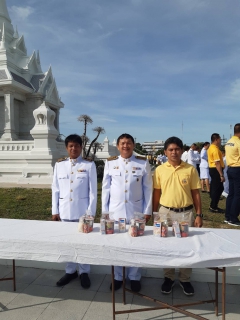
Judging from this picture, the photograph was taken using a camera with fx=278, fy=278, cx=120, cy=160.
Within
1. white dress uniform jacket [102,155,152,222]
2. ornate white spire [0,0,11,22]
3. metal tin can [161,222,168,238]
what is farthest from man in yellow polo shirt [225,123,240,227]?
ornate white spire [0,0,11,22]

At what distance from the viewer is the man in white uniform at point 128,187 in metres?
3.29

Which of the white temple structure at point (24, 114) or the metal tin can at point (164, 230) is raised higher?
the white temple structure at point (24, 114)

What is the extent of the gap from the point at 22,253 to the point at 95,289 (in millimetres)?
1078

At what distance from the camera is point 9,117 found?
18.8 meters

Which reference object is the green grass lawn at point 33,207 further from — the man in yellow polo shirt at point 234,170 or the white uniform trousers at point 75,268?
the white uniform trousers at point 75,268

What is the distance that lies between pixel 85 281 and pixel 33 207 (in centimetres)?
412

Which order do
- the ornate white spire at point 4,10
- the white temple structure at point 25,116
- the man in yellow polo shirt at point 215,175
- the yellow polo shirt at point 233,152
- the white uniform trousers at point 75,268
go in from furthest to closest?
the ornate white spire at point 4,10, the white temple structure at point 25,116, the man in yellow polo shirt at point 215,175, the yellow polo shirt at point 233,152, the white uniform trousers at point 75,268

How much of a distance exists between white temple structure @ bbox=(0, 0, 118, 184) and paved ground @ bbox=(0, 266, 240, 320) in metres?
8.10

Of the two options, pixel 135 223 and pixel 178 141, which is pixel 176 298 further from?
pixel 178 141

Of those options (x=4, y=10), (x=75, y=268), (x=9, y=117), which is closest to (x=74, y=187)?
(x=75, y=268)

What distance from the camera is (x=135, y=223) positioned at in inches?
104

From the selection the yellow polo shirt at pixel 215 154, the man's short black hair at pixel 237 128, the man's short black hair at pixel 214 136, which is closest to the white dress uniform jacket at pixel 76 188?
the man's short black hair at pixel 237 128

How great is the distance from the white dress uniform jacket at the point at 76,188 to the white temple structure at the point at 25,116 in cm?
784

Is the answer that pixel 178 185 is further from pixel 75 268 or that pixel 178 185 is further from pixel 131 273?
pixel 75 268
